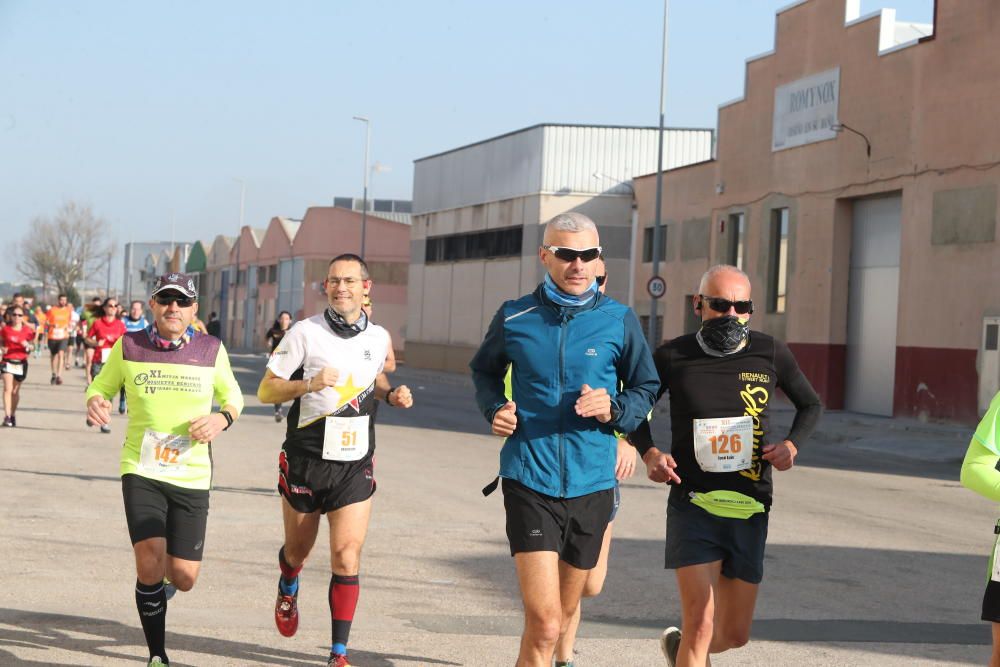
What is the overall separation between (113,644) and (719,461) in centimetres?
313

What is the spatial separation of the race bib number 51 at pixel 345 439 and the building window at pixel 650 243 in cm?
3568

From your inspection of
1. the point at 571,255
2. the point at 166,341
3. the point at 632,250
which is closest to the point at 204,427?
the point at 166,341

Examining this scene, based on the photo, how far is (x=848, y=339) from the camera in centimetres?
3241

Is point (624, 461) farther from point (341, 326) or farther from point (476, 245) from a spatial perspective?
point (476, 245)

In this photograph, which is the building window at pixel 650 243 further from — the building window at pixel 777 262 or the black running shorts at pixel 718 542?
the black running shorts at pixel 718 542

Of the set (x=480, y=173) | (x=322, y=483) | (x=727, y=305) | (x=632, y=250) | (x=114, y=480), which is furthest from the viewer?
(x=480, y=173)

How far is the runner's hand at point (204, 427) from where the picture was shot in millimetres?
6734

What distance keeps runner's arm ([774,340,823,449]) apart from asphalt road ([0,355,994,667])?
1413 mm

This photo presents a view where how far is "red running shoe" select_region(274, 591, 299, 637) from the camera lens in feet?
23.4

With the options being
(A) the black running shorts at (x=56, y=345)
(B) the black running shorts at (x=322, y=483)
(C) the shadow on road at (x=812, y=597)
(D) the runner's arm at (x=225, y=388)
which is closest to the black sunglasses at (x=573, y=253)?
(B) the black running shorts at (x=322, y=483)

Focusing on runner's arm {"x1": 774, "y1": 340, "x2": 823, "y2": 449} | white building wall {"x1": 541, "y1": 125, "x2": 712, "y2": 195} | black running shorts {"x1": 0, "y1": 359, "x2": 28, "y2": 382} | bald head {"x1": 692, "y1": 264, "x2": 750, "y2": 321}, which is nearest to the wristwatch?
bald head {"x1": 692, "y1": 264, "x2": 750, "y2": 321}

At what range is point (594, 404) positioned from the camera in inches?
217

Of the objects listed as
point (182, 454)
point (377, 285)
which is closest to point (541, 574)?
point (182, 454)

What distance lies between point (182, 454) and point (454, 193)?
52.3m
